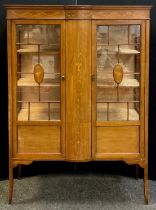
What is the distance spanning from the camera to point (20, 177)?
12.6 feet

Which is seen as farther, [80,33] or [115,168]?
[115,168]

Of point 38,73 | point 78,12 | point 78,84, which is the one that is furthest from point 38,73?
point 78,12

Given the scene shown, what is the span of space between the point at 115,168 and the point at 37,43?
4.92 ft

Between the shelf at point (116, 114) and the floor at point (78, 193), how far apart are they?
685 mm

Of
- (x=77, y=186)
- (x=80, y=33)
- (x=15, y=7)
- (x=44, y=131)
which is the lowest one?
(x=77, y=186)

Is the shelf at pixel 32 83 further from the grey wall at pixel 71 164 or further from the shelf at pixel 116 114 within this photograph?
the grey wall at pixel 71 164

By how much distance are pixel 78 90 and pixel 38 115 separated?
1.28ft

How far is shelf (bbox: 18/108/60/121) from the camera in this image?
3215 mm

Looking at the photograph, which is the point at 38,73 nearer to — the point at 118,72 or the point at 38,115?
the point at 38,115

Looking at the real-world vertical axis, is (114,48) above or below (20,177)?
above

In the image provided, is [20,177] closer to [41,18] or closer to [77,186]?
[77,186]

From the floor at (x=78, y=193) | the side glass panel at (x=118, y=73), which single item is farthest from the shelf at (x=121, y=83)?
the floor at (x=78, y=193)

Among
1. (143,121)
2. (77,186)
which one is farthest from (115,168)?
(143,121)

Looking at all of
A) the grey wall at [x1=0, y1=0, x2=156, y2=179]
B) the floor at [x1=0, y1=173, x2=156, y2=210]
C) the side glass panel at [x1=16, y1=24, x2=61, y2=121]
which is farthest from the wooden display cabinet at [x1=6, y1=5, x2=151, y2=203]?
the grey wall at [x1=0, y1=0, x2=156, y2=179]
